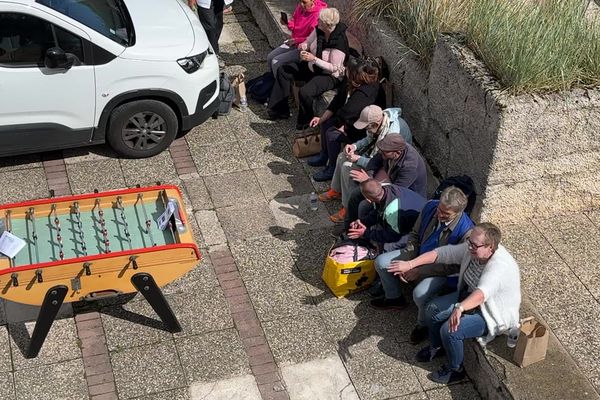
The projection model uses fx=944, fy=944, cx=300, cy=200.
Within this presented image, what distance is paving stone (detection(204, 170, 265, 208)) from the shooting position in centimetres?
921

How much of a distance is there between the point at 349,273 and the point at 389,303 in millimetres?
417

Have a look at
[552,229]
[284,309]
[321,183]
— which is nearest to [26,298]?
[284,309]

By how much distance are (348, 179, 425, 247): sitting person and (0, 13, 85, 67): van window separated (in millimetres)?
3323

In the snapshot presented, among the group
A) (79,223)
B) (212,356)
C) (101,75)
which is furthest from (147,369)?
(101,75)

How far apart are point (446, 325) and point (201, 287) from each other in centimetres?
228

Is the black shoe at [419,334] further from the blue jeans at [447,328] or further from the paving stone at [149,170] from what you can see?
the paving stone at [149,170]

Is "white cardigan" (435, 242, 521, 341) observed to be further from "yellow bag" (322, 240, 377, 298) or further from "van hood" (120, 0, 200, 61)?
"van hood" (120, 0, 200, 61)

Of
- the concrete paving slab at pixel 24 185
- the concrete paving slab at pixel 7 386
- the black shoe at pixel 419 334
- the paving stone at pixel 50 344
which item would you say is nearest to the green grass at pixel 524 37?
the black shoe at pixel 419 334

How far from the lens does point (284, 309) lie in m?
7.93

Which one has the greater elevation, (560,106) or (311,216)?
(560,106)

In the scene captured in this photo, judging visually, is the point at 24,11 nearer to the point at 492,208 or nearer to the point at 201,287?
the point at 201,287

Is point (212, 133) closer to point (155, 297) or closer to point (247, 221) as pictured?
point (247, 221)

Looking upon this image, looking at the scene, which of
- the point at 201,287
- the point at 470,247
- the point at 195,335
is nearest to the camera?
the point at 470,247

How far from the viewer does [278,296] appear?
8.06 m
